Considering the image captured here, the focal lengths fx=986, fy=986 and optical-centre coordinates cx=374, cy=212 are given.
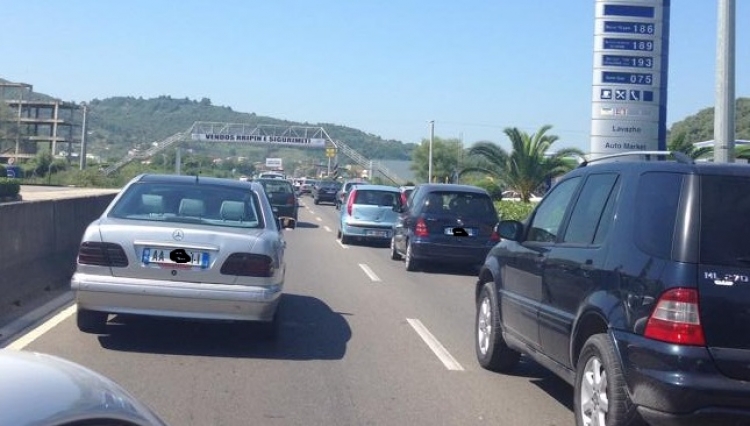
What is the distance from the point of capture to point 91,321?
377 inches

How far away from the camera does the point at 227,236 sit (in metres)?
8.91

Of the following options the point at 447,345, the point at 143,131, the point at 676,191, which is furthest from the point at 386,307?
the point at 143,131

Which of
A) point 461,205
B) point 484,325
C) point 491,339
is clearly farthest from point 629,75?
point 491,339

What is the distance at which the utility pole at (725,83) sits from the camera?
13.4 metres

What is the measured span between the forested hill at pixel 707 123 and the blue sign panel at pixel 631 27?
131 feet

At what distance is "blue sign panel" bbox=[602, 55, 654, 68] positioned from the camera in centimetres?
2556

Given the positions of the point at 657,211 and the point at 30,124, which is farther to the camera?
the point at 30,124

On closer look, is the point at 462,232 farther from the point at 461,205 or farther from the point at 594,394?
the point at 594,394

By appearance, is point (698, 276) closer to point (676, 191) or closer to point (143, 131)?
point (676, 191)

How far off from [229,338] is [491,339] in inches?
113

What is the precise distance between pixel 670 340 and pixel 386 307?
782 centimetres

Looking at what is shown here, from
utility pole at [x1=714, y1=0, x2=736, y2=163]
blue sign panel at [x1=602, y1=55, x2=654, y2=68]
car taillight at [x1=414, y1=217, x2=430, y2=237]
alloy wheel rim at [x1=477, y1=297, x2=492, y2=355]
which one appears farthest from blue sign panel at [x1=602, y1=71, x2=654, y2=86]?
alloy wheel rim at [x1=477, y1=297, x2=492, y2=355]

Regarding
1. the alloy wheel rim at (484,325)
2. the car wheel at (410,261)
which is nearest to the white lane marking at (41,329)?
the alloy wheel rim at (484,325)

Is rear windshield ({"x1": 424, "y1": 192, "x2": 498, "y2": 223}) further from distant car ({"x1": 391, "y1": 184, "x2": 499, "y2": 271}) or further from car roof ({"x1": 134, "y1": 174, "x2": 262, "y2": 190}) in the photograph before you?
car roof ({"x1": 134, "y1": 174, "x2": 262, "y2": 190})
